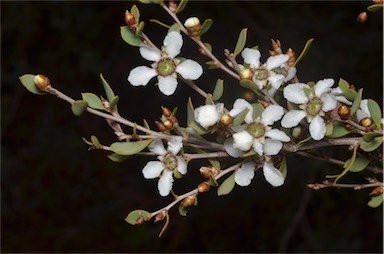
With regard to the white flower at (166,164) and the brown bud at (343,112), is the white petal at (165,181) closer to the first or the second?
the white flower at (166,164)

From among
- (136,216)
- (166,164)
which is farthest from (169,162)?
(136,216)

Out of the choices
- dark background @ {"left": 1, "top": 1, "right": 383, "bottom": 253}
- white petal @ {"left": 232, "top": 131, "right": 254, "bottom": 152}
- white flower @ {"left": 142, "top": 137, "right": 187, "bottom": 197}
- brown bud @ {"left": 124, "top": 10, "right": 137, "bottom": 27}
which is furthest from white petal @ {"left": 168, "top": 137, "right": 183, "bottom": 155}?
dark background @ {"left": 1, "top": 1, "right": 383, "bottom": 253}

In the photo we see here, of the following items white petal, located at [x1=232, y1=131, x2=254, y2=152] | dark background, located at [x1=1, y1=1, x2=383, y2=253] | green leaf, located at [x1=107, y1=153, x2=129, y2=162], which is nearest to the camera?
white petal, located at [x1=232, y1=131, x2=254, y2=152]

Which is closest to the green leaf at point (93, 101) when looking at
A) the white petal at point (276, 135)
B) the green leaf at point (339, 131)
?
the white petal at point (276, 135)

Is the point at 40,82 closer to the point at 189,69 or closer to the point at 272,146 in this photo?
the point at 189,69

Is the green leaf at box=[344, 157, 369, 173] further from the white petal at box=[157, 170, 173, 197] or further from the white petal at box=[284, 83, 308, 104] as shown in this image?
the white petal at box=[157, 170, 173, 197]

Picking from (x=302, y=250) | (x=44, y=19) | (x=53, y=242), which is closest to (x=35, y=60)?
(x=44, y=19)
